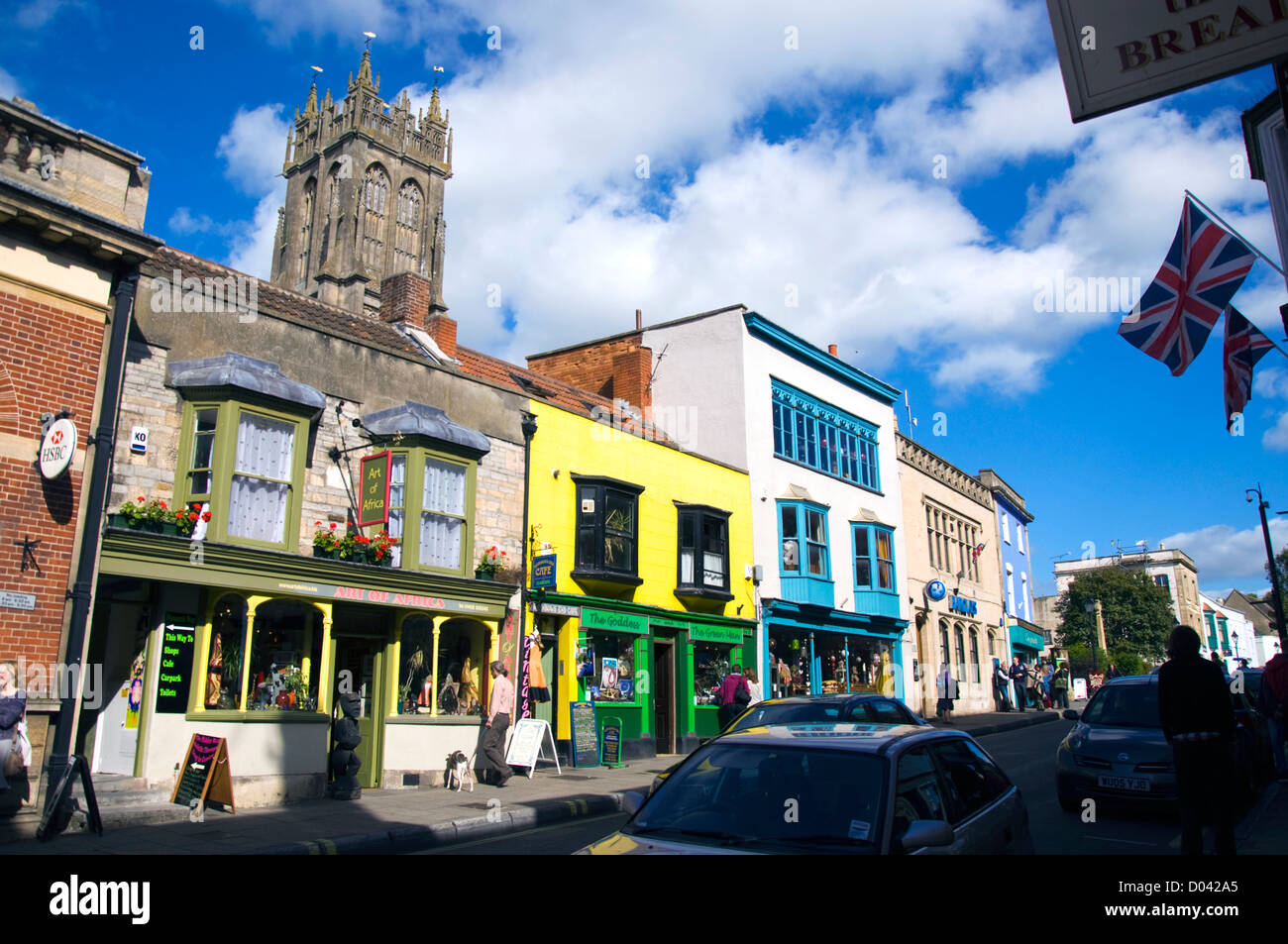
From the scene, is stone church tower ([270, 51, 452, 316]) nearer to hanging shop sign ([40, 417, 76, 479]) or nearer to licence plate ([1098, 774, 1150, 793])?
hanging shop sign ([40, 417, 76, 479])

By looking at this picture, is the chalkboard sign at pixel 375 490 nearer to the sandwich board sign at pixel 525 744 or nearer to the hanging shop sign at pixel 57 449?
the sandwich board sign at pixel 525 744

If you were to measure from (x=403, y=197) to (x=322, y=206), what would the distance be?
706 centimetres

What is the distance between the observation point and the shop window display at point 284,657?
12.7 m

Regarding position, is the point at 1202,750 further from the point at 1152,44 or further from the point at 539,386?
the point at 539,386

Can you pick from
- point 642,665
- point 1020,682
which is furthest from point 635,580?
point 1020,682

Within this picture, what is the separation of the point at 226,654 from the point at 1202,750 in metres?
11.3

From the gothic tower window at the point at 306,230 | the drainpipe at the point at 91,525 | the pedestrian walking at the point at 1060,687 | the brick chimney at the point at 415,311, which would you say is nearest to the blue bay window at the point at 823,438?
the brick chimney at the point at 415,311

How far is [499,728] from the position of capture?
45.5 ft

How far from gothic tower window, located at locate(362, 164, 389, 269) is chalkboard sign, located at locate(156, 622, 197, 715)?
2736 inches

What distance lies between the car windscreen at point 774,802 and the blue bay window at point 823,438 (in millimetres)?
20894

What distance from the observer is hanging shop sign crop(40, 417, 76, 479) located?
10156 mm
